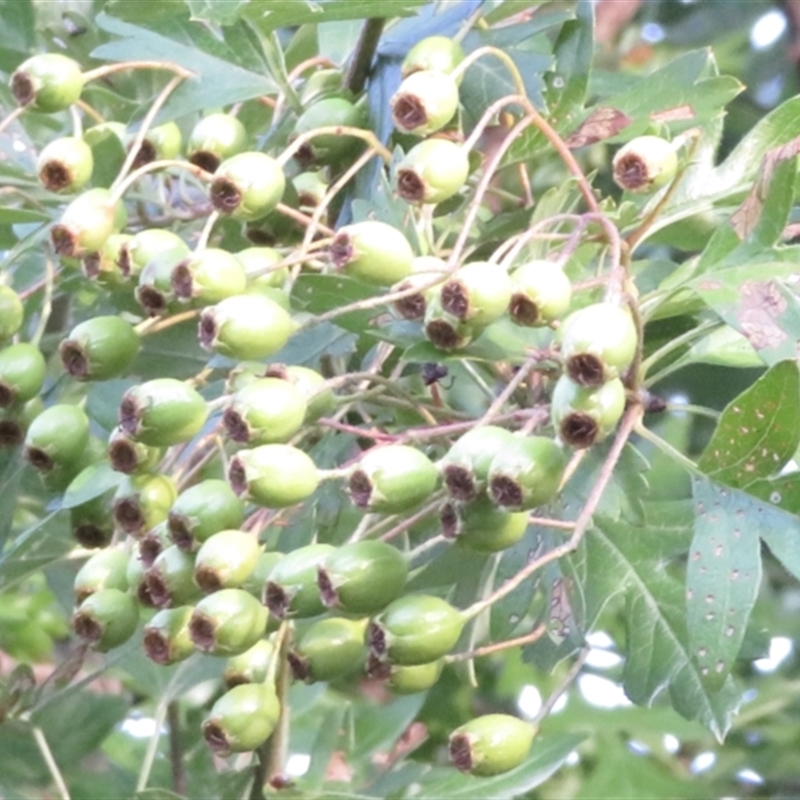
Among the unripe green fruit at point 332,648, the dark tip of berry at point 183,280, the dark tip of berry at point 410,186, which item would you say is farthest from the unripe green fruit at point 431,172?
the unripe green fruit at point 332,648

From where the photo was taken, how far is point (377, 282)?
63 cm

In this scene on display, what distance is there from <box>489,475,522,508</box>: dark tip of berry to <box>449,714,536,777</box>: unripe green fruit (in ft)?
0.47

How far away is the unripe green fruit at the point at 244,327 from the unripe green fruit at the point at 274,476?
5 centimetres

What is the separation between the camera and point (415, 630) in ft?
1.93

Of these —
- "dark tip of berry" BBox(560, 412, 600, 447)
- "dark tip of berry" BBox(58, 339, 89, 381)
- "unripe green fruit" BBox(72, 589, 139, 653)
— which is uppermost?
"dark tip of berry" BBox(560, 412, 600, 447)

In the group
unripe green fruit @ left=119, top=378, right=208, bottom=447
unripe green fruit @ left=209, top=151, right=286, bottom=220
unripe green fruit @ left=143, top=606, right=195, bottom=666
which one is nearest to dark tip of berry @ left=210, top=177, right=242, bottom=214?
unripe green fruit @ left=209, top=151, right=286, bottom=220

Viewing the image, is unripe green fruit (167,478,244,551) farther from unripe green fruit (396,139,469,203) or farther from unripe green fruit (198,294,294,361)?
unripe green fruit (396,139,469,203)

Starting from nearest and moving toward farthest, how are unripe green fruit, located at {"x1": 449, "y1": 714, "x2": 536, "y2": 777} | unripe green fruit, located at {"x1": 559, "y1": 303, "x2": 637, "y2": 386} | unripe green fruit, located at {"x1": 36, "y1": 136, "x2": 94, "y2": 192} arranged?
1. unripe green fruit, located at {"x1": 559, "y1": 303, "x2": 637, "y2": 386}
2. unripe green fruit, located at {"x1": 449, "y1": 714, "x2": 536, "y2": 777}
3. unripe green fruit, located at {"x1": 36, "y1": 136, "x2": 94, "y2": 192}

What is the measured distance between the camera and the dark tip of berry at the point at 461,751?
2.09ft

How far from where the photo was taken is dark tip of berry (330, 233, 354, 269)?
0.63 metres

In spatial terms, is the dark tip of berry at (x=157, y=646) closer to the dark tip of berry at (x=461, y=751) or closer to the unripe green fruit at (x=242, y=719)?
the unripe green fruit at (x=242, y=719)

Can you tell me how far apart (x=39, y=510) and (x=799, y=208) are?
0.63 m

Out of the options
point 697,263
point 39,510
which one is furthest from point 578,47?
point 39,510

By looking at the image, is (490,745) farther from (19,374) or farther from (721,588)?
(19,374)
